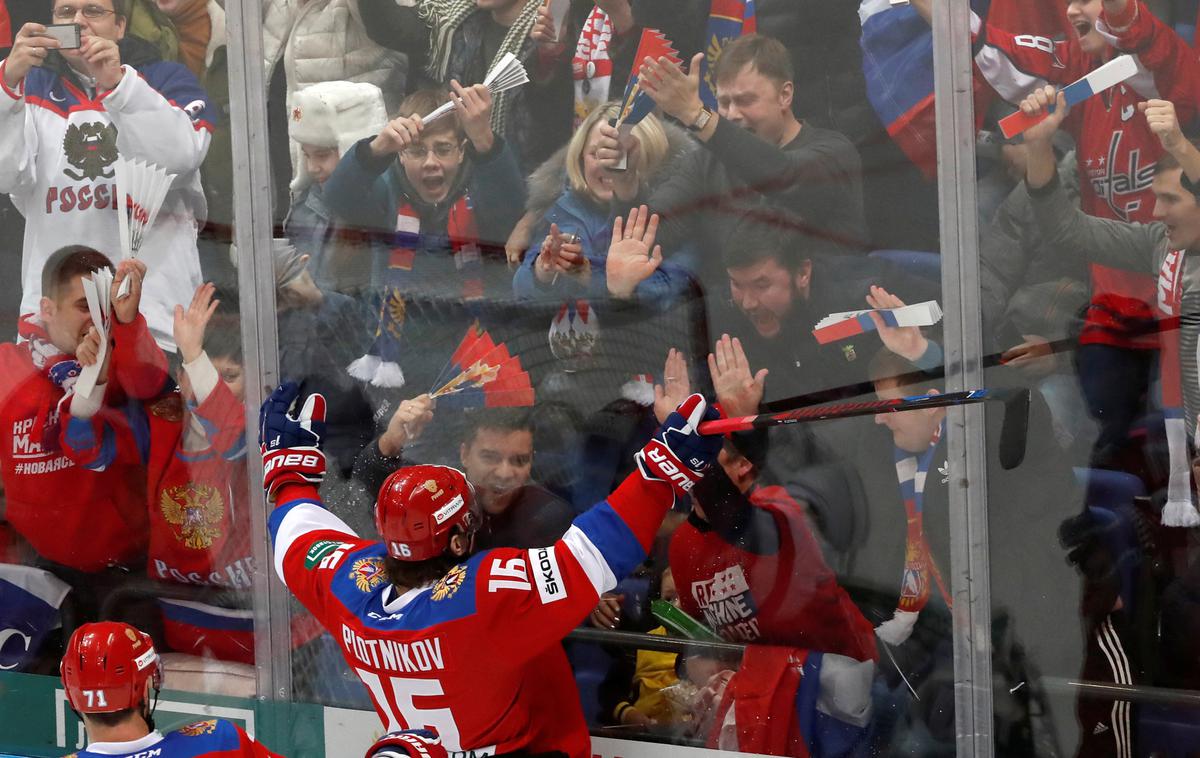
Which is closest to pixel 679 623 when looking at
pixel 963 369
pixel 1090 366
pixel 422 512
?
pixel 422 512

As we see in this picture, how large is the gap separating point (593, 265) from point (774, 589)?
33.3 inches

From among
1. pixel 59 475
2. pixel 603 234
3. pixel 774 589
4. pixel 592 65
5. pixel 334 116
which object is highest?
pixel 592 65

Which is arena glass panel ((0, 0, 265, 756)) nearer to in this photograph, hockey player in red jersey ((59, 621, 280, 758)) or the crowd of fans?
the crowd of fans

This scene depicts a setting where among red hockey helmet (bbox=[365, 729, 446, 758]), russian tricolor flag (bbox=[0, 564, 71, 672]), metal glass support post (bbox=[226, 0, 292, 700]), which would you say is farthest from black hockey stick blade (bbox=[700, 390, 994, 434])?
russian tricolor flag (bbox=[0, 564, 71, 672])

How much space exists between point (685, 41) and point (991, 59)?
67cm

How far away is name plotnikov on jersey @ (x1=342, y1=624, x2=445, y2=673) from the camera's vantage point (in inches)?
106

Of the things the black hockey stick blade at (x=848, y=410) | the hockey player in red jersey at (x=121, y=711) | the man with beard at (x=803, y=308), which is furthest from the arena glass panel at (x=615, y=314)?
the hockey player in red jersey at (x=121, y=711)

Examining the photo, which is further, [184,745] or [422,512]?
[422,512]

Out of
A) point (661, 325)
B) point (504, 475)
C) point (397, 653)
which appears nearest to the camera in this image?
point (397, 653)

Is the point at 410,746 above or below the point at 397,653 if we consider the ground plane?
below

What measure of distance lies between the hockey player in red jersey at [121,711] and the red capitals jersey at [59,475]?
4.13ft

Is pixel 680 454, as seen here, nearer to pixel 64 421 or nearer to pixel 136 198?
pixel 136 198

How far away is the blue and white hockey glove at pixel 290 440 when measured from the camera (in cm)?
323

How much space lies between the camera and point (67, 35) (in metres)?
3.76
